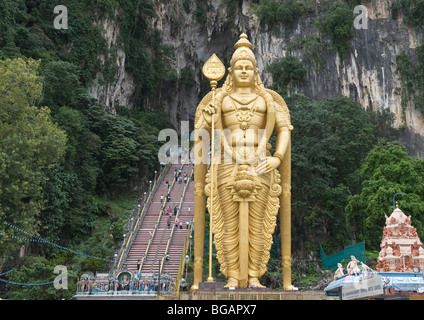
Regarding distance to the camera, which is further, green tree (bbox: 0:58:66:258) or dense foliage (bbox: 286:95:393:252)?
dense foliage (bbox: 286:95:393:252)

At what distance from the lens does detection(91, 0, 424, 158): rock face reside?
87.9 feet

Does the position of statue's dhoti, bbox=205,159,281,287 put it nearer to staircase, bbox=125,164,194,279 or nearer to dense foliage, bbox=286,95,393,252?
staircase, bbox=125,164,194,279

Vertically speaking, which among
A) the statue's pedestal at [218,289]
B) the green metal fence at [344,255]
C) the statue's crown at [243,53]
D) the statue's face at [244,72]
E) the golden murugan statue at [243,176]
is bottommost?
the statue's pedestal at [218,289]

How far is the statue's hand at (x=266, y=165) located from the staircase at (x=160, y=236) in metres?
8.76

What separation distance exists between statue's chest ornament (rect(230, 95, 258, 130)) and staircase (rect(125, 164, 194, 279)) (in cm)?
869

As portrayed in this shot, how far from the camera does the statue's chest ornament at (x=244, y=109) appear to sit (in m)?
7.94

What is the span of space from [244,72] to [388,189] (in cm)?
814

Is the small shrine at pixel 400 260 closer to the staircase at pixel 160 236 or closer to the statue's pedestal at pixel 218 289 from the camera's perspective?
the statue's pedestal at pixel 218 289

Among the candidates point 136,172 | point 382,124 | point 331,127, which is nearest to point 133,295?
point 331,127

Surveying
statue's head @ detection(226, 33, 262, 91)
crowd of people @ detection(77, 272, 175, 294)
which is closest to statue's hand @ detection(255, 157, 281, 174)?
statue's head @ detection(226, 33, 262, 91)

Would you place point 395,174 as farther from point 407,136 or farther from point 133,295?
point 407,136

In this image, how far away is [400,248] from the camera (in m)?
11.1

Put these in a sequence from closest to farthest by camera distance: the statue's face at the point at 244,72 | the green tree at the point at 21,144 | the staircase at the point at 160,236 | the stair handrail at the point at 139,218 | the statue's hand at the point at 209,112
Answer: the statue's hand at the point at 209,112 < the statue's face at the point at 244,72 < the green tree at the point at 21,144 < the staircase at the point at 160,236 < the stair handrail at the point at 139,218

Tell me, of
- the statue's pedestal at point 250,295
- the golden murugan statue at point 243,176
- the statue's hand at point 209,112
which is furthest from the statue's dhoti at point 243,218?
the statue's pedestal at point 250,295
